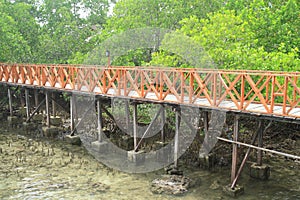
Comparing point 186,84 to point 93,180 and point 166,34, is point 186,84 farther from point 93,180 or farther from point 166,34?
point 93,180

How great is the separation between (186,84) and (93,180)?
6.00 metres

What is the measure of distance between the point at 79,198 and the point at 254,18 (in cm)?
1086

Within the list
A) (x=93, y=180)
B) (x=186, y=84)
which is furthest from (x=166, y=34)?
(x=93, y=180)

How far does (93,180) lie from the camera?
1066 centimetres

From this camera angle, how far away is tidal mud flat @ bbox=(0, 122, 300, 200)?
959cm

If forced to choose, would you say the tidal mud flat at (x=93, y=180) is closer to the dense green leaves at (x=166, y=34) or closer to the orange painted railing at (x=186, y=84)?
the orange painted railing at (x=186, y=84)

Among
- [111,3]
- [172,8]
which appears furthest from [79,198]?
[111,3]

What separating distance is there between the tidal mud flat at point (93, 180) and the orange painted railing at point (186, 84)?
2.39m

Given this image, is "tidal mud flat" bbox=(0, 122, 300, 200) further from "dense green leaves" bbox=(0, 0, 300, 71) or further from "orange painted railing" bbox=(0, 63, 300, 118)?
"dense green leaves" bbox=(0, 0, 300, 71)

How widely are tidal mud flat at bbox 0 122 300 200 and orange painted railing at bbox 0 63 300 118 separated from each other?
7.83 ft

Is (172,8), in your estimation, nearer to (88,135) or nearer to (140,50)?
(140,50)

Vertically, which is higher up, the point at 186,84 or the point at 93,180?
the point at 186,84

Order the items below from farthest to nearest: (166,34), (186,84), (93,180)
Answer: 1. (166,34)
2. (186,84)
3. (93,180)

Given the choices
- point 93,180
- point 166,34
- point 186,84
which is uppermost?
point 166,34
